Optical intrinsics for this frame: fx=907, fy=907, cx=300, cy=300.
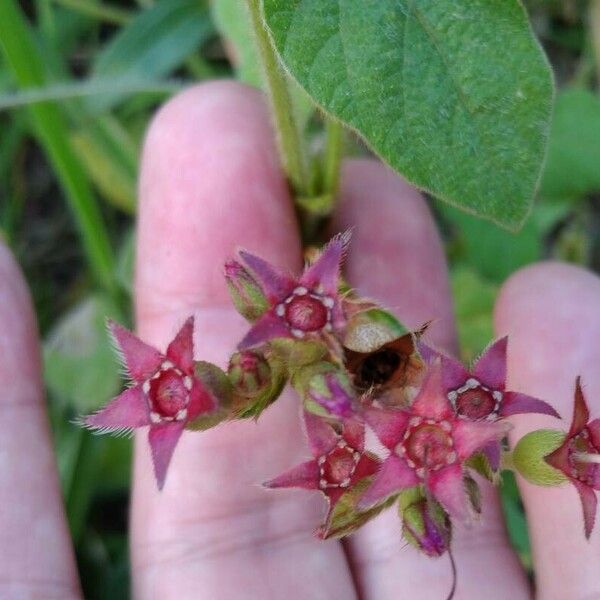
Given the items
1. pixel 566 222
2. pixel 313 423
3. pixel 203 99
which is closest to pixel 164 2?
pixel 203 99

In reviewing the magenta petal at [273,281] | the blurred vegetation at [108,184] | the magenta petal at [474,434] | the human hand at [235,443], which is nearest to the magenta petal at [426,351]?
the magenta petal at [474,434]

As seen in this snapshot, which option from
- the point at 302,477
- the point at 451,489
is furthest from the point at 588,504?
the point at 302,477

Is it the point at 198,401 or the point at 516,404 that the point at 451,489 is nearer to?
the point at 516,404

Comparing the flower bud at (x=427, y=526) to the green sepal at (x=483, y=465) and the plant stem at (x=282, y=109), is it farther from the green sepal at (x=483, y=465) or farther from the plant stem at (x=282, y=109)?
the plant stem at (x=282, y=109)

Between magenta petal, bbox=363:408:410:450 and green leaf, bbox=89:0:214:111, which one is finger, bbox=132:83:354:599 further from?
magenta petal, bbox=363:408:410:450

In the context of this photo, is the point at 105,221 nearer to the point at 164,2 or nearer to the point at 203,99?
the point at 164,2

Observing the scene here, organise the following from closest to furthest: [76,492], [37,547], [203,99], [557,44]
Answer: [37,547], [203,99], [76,492], [557,44]
